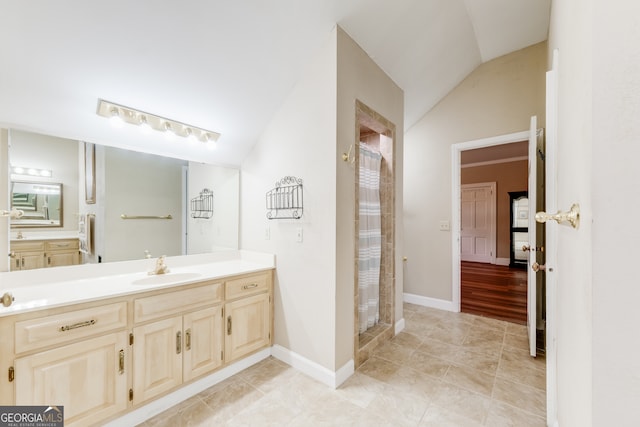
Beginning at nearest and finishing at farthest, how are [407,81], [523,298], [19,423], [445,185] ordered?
[19,423] < [407,81] < [445,185] < [523,298]

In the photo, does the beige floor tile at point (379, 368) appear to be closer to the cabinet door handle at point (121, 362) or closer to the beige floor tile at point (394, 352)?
the beige floor tile at point (394, 352)

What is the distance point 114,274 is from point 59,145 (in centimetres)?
97

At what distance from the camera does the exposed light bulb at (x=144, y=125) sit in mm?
1896

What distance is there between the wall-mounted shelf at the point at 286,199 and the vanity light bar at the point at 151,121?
757mm

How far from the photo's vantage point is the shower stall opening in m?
2.45

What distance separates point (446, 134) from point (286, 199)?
2.54m

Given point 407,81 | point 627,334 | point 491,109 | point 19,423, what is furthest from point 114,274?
point 491,109

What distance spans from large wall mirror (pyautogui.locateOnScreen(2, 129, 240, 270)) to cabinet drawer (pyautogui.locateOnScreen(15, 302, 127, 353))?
1.99 ft

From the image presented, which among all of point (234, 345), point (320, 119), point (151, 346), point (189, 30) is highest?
point (189, 30)

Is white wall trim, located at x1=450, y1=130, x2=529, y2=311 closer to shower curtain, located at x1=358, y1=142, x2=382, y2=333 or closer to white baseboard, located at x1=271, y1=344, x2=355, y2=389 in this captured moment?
shower curtain, located at x1=358, y1=142, x2=382, y2=333

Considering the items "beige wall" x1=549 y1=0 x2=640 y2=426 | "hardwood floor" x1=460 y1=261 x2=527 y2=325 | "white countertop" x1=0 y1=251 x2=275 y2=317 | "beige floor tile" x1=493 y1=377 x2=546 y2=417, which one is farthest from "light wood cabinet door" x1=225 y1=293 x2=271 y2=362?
"hardwood floor" x1=460 y1=261 x2=527 y2=325

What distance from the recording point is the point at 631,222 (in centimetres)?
49

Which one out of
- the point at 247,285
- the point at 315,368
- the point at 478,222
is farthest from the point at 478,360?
the point at 478,222

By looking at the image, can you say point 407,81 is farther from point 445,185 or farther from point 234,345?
point 234,345
